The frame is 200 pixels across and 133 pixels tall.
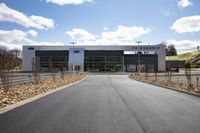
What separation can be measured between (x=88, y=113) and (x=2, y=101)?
517cm

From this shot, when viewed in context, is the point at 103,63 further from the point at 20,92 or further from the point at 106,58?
the point at 20,92

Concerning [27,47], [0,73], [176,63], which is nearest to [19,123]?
[0,73]

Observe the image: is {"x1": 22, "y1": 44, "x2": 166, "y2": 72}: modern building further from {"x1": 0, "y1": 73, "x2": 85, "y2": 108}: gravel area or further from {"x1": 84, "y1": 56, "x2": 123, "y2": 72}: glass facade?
{"x1": 0, "y1": 73, "x2": 85, "y2": 108}: gravel area

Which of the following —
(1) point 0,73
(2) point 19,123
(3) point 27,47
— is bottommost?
(2) point 19,123

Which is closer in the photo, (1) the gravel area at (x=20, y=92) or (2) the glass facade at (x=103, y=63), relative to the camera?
(1) the gravel area at (x=20, y=92)

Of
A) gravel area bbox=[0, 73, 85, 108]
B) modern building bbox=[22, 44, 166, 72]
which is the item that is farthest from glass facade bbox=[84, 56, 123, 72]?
gravel area bbox=[0, 73, 85, 108]

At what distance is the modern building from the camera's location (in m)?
91.3

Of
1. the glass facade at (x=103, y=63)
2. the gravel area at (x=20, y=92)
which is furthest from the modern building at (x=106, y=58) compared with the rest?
the gravel area at (x=20, y=92)

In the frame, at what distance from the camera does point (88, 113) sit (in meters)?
10.0

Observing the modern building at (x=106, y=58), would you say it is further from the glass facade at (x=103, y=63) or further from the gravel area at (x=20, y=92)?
the gravel area at (x=20, y=92)

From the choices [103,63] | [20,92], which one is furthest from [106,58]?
[20,92]

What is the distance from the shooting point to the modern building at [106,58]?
91.3m

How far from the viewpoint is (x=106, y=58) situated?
91.6 meters

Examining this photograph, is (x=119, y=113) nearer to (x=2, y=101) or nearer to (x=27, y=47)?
(x=2, y=101)
